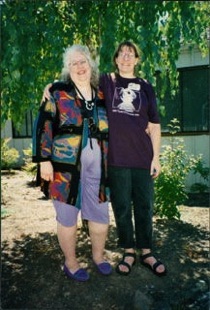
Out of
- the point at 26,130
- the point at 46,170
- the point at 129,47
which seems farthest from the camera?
the point at 26,130

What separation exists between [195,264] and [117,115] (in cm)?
178

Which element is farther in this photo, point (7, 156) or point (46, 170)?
point (7, 156)

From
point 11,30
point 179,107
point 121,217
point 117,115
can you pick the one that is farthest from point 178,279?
point 179,107

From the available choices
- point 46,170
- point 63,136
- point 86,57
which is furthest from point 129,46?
point 46,170

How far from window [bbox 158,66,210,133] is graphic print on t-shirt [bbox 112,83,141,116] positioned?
5.33 metres

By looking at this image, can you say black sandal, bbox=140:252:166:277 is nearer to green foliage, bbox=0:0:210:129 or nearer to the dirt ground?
the dirt ground

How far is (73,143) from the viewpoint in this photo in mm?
3492

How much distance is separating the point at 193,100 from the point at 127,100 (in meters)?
5.59

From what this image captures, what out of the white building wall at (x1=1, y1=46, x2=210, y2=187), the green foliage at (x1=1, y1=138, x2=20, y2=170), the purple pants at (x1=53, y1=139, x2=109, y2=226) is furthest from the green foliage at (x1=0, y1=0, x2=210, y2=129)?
the green foliage at (x1=1, y1=138, x2=20, y2=170)

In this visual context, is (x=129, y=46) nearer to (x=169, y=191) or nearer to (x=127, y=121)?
(x=127, y=121)

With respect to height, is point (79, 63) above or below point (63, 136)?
above

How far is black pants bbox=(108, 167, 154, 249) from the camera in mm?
3684

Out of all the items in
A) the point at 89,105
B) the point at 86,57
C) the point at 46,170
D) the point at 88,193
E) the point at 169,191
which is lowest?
the point at 169,191

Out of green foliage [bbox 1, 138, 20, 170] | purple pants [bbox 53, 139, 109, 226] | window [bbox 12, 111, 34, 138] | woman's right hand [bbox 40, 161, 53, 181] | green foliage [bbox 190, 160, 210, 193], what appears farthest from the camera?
window [bbox 12, 111, 34, 138]
